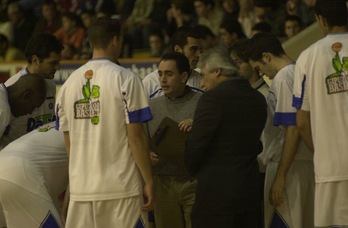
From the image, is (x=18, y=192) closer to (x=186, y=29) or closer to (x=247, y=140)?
(x=247, y=140)

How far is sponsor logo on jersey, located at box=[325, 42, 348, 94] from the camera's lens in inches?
243

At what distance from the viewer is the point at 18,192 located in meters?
6.71

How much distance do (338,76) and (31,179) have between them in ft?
7.58

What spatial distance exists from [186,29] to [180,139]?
5.18ft

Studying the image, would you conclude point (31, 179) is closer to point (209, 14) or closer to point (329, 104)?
point (329, 104)

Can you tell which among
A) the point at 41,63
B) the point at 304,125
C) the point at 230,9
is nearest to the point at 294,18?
the point at 230,9

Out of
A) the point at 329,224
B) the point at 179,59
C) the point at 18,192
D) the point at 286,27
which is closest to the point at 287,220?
the point at 329,224

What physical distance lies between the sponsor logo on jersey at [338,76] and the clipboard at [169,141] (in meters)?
1.16

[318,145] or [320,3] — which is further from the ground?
[320,3]

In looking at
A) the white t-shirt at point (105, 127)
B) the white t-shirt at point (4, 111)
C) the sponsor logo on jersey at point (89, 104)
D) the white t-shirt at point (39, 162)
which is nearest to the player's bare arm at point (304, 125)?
the white t-shirt at point (105, 127)

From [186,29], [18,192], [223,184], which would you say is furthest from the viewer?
[186,29]

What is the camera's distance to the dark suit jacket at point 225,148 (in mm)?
6016

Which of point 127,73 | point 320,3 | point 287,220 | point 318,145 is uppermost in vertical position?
point 320,3

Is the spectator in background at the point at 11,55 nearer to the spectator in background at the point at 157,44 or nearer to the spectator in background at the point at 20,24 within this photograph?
the spectator in background at the point at 20,24
